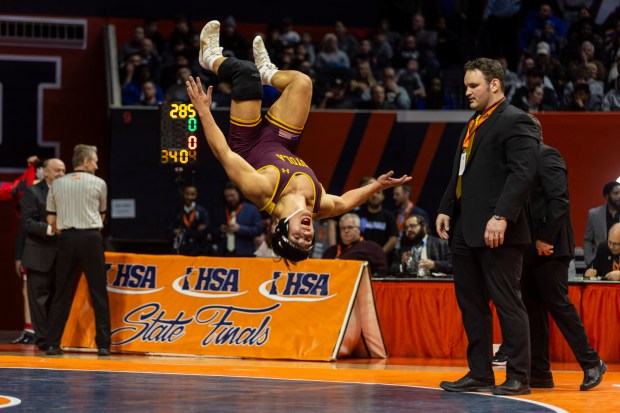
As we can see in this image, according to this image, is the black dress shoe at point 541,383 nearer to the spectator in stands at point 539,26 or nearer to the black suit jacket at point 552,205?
the black suit jacket at point 552,205

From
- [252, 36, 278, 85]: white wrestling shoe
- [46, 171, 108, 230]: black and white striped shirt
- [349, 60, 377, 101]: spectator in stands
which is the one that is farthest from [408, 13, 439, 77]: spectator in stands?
[252, 36, 278, 85]: white wrestling shoe

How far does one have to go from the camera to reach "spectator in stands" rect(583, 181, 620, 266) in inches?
430

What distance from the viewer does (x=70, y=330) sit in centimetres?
1034

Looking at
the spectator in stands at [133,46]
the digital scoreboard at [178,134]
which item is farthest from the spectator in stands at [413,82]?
the digital scoreboard at [178,134]

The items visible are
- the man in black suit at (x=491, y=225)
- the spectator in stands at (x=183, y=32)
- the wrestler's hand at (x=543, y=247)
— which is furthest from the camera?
the spectator in stands at (x=183, y=32)

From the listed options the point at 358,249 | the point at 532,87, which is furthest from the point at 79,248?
the point at 532,87

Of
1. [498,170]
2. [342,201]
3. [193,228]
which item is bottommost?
[193,228]

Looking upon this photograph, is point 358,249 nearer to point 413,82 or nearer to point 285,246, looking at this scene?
point 285,246

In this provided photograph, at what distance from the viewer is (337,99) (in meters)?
13.8

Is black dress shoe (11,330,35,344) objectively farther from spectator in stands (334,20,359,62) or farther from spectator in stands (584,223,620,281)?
spectator in stands (334,20,359,62)

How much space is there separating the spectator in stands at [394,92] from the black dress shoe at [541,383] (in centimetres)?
730

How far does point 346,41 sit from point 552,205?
9.18m

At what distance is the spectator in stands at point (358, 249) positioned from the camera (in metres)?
10.5

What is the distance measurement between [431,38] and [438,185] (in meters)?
3.13
